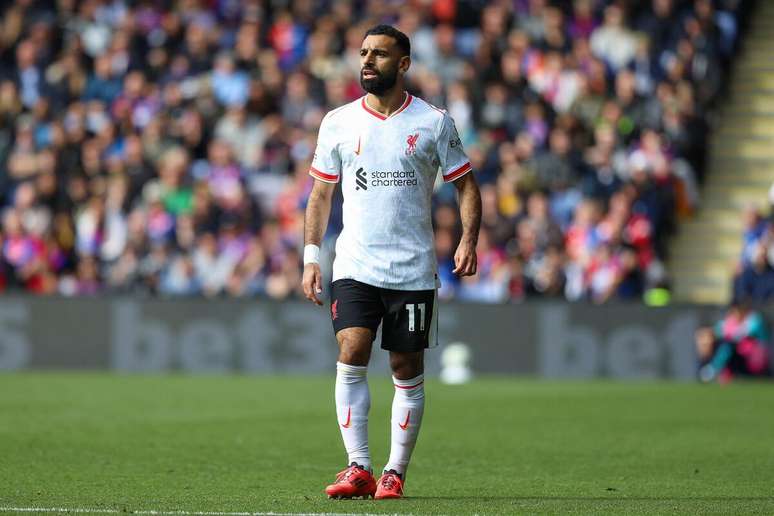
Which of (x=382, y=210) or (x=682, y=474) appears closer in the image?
(x=382, y=210)

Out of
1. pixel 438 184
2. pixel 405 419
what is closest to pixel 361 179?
pixel 405 419

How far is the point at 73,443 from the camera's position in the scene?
432 inches

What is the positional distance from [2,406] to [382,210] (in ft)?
23.8

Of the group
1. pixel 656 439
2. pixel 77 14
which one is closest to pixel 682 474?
pixel 656 439

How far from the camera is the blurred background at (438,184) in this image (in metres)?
19.8

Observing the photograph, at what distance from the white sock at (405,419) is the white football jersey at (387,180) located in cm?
54

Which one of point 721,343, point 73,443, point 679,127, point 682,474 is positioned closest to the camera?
point 682,474

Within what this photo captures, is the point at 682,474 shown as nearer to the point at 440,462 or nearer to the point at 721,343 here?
the point at 440,462

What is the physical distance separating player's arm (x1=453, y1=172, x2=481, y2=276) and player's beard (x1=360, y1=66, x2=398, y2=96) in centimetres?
61

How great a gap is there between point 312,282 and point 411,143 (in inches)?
34.0

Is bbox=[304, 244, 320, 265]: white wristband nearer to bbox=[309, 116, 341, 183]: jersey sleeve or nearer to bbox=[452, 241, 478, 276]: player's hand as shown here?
bbox=[309, 116, 341, 183]: jersey sleeve

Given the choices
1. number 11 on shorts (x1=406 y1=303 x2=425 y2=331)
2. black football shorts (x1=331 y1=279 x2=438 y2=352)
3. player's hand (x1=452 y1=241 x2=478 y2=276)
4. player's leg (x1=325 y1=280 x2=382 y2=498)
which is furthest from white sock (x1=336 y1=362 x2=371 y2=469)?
player's hand (x1=452 y1=241 x2=478 y2=276)

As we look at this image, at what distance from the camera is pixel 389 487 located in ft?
26.0

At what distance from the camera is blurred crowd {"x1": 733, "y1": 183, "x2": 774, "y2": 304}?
64.0 ft
